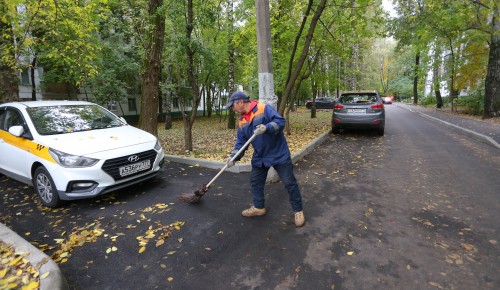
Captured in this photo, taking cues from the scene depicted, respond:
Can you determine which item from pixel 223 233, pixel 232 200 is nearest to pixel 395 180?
pixel 232 200

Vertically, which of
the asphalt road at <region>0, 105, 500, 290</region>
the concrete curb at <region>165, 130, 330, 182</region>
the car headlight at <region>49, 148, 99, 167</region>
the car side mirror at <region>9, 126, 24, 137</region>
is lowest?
the asphalt road at <region>0, 105, 500, 290</region>

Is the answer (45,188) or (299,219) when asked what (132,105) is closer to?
(45,188)

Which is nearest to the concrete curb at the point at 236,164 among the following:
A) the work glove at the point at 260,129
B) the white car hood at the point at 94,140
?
the white car hood at the point at 94,140

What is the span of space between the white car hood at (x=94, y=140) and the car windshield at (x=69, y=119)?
0.27 m

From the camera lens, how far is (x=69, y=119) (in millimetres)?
5203

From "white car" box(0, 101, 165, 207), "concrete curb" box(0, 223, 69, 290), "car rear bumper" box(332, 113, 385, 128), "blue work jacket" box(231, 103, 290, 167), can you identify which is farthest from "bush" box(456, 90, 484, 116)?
"concrete curb" box(0, 223, 69, 290)

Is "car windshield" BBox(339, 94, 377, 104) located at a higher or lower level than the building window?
lower

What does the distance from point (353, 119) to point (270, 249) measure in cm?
778

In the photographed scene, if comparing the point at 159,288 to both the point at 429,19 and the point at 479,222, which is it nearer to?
the point at 479,222

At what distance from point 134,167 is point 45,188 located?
1.44m

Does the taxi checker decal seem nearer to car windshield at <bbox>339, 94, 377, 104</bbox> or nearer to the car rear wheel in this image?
the car rear wheel

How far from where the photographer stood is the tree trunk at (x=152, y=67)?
7395mm

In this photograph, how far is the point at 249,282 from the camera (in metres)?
2.59

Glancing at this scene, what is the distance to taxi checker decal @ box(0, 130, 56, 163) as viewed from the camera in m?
4.27
